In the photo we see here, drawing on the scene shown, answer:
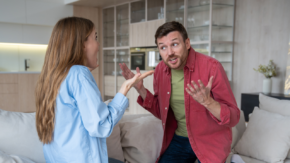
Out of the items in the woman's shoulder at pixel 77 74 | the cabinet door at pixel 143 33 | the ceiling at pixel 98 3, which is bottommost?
the woman's shoulder at pixel 77 74

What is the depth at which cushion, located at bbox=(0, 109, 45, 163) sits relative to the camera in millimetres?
1503

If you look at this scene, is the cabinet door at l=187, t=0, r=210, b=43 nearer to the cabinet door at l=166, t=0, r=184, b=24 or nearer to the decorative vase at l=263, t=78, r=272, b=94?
the cabinet door at l=166, t=0, r=184, b=24

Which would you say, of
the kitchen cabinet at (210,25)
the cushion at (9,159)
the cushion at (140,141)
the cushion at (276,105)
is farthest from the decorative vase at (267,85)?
the cushion at (9,159)

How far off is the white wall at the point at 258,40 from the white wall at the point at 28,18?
4.08 meters

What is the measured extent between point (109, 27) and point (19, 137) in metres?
5.49

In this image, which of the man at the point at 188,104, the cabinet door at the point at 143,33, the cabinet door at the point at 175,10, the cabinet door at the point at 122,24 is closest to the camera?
the man at the point at 188,104

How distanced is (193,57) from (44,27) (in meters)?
5.63

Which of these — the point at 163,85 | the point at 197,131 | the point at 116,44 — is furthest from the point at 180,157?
the point at 116,44

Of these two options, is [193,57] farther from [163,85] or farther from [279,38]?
[279,38]

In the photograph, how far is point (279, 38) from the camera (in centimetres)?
418

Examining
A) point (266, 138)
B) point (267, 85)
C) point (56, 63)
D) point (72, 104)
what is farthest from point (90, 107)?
Answer: point (267, 85)

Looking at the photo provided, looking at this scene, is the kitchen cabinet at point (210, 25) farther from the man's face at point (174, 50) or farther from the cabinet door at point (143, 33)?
Result: the man's face at point (174, 50)

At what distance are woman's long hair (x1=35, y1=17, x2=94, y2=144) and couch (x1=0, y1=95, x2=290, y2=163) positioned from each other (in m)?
0.46

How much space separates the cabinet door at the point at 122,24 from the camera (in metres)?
6.21
